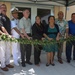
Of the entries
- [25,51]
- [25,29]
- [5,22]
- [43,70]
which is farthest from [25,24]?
[43,70]

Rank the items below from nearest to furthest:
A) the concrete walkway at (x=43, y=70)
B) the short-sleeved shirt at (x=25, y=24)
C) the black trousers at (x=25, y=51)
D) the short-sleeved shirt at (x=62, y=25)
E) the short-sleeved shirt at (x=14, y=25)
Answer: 1. the concrete walkway at (x=43, y=70)
2. the short-sleeved shirt at (x=14, y=25)
3. the short-sleeved shirt at (x=25, y=24)
4. the black trousers at (x=25, y=51)
5. the short-sleeved shirt at (x=62, y=25)

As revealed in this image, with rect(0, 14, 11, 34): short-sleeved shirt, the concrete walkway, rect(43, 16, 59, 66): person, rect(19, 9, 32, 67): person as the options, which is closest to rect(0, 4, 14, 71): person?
rect(0, 14, 11, 34): short-sleeved shirt

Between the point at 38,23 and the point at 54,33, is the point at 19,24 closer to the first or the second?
the point at 38,23

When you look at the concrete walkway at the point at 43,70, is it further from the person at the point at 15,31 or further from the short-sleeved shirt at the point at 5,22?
the short-sleeved shirt at the point at 5,22

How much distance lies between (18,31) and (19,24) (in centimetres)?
24

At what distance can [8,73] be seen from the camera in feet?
16.4

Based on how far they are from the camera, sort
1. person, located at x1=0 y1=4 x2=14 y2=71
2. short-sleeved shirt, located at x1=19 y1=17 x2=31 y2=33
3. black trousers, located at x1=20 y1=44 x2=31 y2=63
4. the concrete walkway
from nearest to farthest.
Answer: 1. person, located at x1=0 y1=4 x2=14 y2=71
2. the concrete walkway
3. short-sleeved shirt, located at x1=19 y1=17 x2=31 y2=33
4. black trousers, located at x1=20 y1=44 x2=31 y2=63

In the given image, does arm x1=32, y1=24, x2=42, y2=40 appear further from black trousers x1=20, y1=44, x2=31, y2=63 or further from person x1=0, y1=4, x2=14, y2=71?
person x1=0, y1=4, x2=14, y2=71

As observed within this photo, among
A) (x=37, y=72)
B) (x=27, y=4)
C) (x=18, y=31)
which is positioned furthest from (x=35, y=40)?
(x=27, y=4)

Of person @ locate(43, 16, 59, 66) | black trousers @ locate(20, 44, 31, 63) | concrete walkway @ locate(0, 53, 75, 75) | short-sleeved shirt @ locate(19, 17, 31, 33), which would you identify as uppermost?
short-sleeved shirt @ locate(19, 17, 31, 33)

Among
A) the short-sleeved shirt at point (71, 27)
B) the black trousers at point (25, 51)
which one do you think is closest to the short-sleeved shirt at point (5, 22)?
the black trousers at point (25, 51)

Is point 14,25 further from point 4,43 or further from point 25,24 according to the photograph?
point 4,43

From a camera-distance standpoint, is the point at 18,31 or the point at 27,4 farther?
the point at 27,4

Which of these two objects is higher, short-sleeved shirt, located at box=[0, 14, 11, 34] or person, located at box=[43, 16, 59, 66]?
short-sleeved shirt, located at box=[0, 14, 11, 34]
